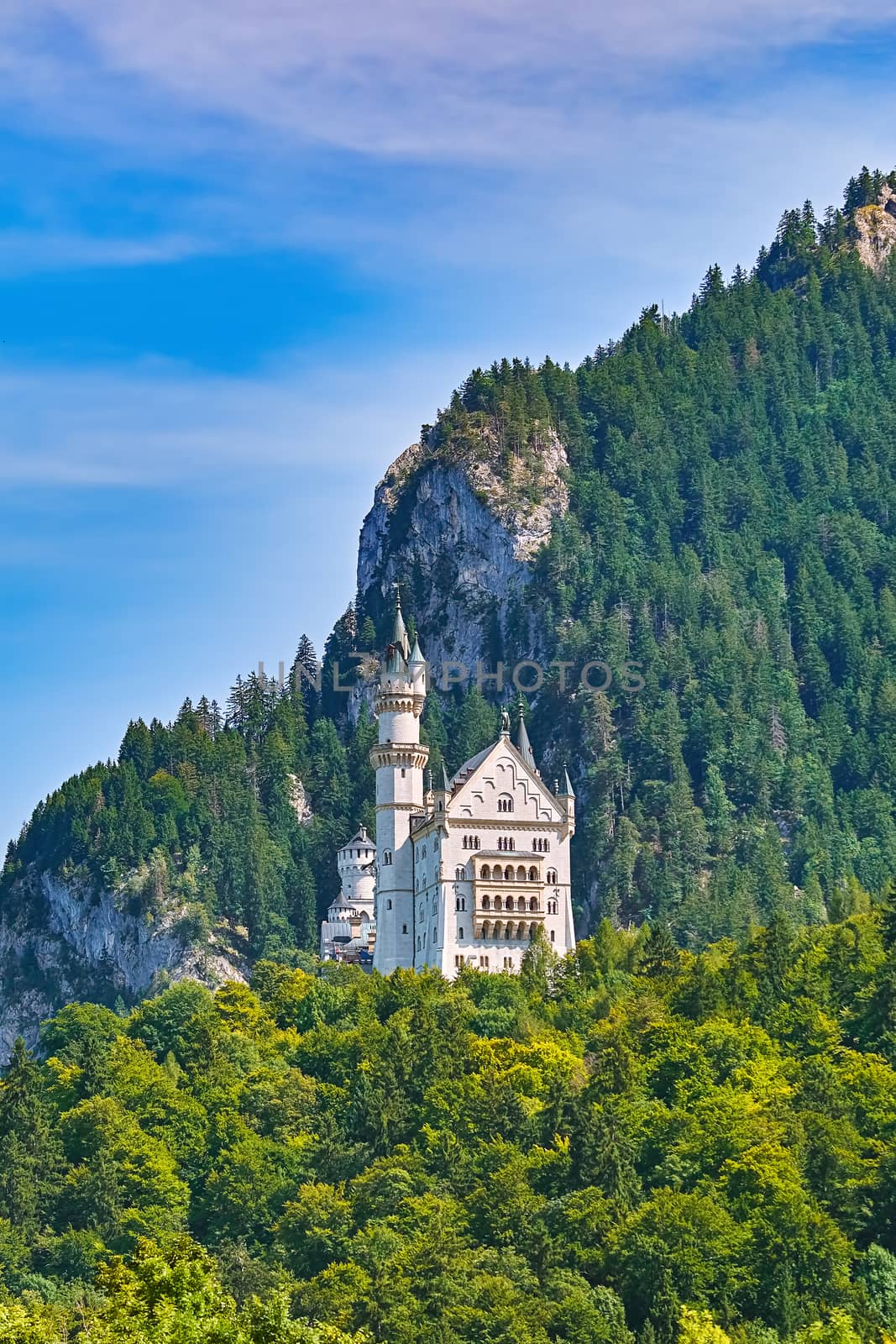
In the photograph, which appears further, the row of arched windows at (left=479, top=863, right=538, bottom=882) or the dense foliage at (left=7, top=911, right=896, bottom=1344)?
the row of arched windows at (left=479, top=863, right=538, bottom=882)

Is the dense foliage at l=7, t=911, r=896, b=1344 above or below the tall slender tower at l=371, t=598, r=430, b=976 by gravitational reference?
below

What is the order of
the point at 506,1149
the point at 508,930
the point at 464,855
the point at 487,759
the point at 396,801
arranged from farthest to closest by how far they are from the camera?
the point at 396,801 < the point at 487,759 < the point at 464,855 < the point at 508,930 < the point at 506,1149

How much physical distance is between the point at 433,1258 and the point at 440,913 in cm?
3792

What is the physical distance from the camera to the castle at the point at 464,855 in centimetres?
13688

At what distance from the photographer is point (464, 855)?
5413 inches

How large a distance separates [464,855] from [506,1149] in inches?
1123

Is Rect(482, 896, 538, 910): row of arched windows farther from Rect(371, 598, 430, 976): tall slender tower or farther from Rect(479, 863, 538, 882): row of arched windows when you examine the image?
Rect(371, 598, 430, 976): tall slender tower

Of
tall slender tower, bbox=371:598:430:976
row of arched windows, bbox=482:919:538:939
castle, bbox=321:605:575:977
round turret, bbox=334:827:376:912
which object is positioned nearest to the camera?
row of arched windows, bbox=482:919:538:939

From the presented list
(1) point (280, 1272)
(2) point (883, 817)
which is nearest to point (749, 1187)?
(1) point (280, 1272)

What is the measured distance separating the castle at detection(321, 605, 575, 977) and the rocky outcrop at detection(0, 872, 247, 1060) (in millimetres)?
39297

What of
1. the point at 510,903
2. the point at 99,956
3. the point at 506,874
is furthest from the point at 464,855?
the point at 99,956

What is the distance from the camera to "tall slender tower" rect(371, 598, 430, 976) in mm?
142000

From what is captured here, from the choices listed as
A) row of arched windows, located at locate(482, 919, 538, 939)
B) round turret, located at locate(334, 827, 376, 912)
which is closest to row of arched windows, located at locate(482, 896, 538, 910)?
row of arched windows, located at locate(482, 919, 538, 939)

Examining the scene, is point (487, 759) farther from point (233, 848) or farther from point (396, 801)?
point (233, 848)
